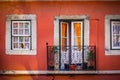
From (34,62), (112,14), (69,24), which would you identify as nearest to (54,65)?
(34,62)

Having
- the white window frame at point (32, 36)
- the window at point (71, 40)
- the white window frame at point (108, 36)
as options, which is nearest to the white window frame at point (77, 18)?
the window at point (71, 40)

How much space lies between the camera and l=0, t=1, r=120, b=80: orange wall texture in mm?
15906

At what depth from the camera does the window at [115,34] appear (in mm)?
16000

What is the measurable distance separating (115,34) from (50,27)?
9.58 ft

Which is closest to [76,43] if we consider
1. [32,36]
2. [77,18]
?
[77,18]

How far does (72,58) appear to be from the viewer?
52.4 ft

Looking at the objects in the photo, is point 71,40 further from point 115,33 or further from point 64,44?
point 115,33

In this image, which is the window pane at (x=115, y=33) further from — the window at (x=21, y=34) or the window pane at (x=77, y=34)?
the window at (x=21, y=34)

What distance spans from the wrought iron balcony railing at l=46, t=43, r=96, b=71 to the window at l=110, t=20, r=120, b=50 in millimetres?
939

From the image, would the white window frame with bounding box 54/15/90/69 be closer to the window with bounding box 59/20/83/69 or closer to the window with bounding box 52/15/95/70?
the window with bounding box 52/15/95/70

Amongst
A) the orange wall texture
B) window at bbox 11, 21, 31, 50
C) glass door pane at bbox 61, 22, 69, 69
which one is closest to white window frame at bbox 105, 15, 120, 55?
the orange wall texture

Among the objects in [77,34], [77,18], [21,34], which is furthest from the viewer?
[77,34]

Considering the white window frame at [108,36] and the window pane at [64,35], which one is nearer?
the white window frame at [108,36]

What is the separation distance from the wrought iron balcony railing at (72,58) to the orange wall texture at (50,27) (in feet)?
0.82
